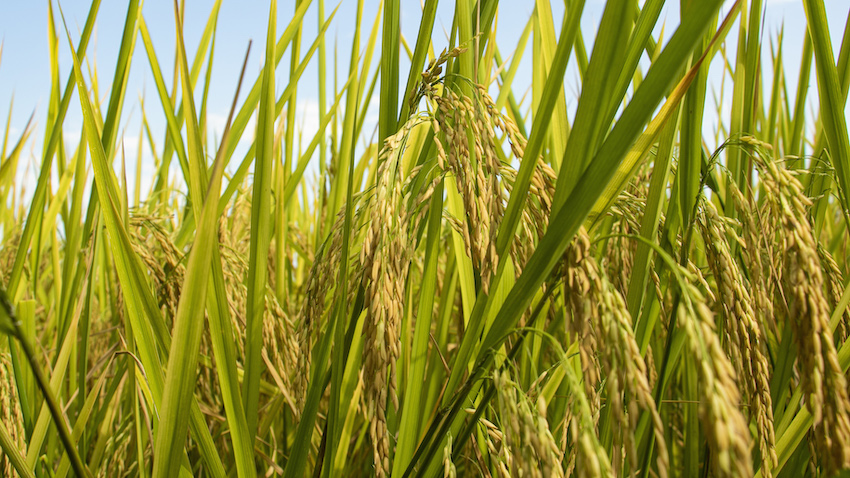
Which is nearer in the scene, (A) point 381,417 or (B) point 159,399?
(A) point 381,417

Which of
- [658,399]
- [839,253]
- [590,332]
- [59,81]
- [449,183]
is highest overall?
[59,81]

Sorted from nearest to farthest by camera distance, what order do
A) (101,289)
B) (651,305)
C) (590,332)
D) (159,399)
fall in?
(590,332), (159,399), (651,305), (101,289)

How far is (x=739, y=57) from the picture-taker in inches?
53.6

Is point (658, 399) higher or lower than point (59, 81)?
lower

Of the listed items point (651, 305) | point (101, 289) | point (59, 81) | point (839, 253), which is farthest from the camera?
point (101, 289)

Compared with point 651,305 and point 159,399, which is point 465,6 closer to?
point 651,305

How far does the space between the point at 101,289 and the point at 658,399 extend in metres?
2.10

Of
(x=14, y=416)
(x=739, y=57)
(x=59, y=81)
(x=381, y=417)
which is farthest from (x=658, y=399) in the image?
(x=59, y=81)

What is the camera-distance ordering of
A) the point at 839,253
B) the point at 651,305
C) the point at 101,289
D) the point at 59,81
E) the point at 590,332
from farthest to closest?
the point at 101,289
the point at 839,253
the point at 59,81
the point at 651,305
the point at 590,332

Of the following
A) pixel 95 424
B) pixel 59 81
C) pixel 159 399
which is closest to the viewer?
pixel 159 399

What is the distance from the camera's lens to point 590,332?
0.61 meters

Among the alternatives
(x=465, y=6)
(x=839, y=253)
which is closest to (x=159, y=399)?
(x=465, y=6)

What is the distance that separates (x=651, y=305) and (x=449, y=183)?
1.55 ft

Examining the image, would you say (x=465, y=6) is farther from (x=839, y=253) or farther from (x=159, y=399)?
(x=839, y=253)
